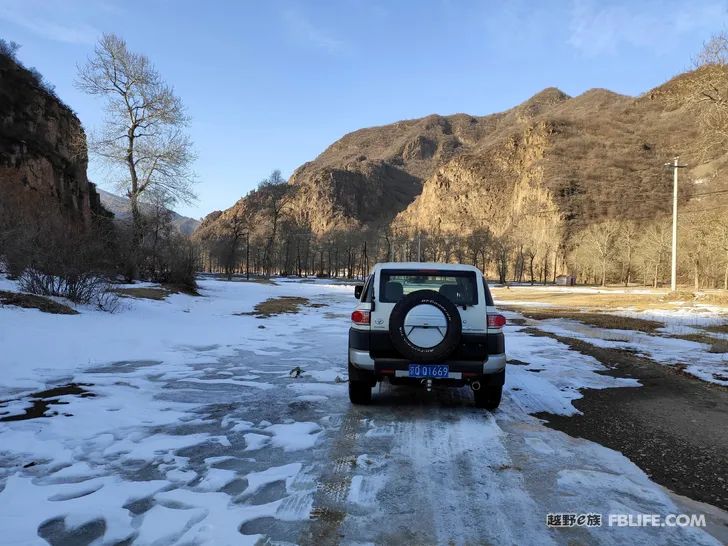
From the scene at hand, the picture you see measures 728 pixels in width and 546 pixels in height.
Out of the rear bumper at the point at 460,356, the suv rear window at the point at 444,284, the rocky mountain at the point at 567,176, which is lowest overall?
the rear bumper at the point at 460,356

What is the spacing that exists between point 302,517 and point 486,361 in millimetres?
3150

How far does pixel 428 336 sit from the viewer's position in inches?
221

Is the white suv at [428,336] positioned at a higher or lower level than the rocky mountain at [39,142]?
lower

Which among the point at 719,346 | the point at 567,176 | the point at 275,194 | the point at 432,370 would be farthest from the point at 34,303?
the point at 567,176

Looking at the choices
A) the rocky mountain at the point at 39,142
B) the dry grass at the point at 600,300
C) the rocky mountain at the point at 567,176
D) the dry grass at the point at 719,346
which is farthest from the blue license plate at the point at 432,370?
the rocky mountain at the point at 567,176

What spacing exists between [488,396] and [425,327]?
4.34 ft

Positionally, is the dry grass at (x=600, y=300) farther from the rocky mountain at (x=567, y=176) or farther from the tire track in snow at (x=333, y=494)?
the rocky mountain at (x=567, y=176)

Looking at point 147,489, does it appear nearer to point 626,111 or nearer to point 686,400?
point 686,400

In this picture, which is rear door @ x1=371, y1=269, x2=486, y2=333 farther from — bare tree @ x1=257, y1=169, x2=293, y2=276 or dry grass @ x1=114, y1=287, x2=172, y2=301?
bare tree @ x1=257, y1=169, x2=293, y2=276

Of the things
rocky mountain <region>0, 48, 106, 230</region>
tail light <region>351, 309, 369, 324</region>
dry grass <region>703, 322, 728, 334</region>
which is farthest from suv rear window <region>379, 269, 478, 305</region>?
rocky mountain <region>0, 48, 106, 230</region>

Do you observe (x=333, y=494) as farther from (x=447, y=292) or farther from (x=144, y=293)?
(x=144, y=293)

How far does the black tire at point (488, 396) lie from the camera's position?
19.5ft

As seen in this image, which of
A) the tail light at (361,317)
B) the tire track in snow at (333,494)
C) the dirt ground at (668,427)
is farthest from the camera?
the tail light at (361,317)

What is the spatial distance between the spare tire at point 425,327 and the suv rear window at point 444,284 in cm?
44
